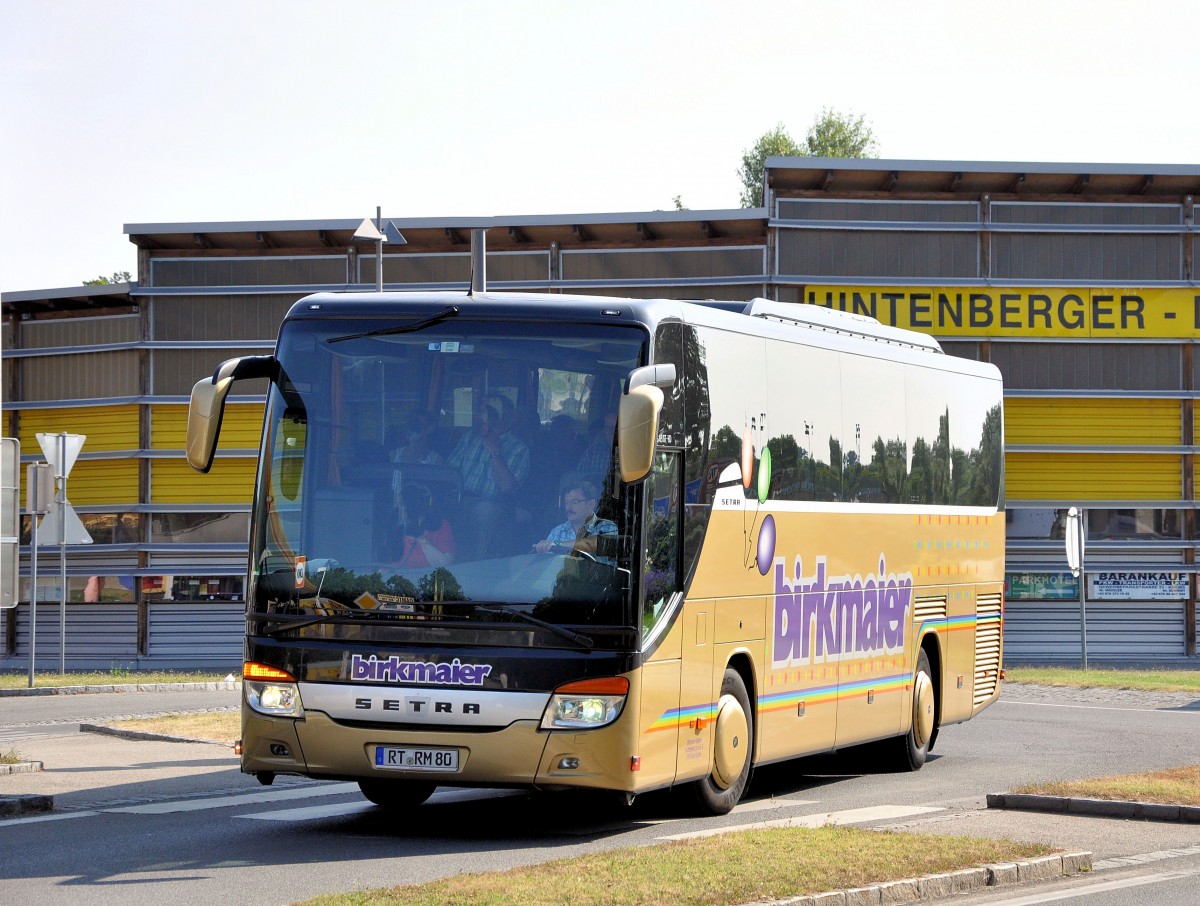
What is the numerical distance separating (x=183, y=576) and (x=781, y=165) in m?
14.5

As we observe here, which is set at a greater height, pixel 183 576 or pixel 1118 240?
pixel 1118 240

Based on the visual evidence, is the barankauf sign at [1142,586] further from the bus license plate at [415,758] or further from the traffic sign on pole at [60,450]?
the bus license plate at [415,758]

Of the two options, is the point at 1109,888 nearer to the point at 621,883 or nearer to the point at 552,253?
the point at 621,883

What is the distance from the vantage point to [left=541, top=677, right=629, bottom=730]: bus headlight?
10.7m

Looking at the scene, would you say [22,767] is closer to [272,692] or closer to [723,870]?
[272,692]

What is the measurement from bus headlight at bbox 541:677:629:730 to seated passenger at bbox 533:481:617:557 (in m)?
0.77

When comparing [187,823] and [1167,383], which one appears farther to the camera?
[1167,383]

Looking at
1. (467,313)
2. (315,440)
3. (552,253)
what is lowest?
(315,440)

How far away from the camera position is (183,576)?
123 ft

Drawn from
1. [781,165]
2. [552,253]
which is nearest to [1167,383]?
[781,165]

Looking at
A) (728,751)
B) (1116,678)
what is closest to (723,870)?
(728,751)

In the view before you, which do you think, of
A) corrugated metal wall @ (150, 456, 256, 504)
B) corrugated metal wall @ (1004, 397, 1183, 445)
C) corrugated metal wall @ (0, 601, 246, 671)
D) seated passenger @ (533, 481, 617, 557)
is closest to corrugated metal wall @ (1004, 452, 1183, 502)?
corrugated metal wall @ (1004, 397, 1183, 445)

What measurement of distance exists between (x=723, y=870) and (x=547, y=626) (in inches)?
78.4

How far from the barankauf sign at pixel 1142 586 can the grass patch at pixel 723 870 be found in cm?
2642
